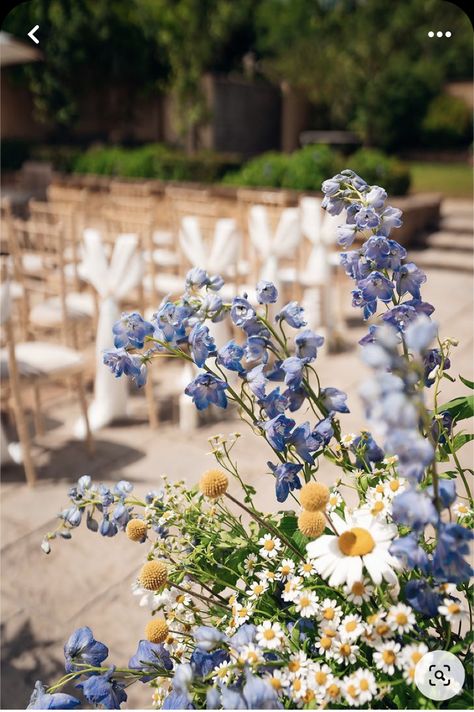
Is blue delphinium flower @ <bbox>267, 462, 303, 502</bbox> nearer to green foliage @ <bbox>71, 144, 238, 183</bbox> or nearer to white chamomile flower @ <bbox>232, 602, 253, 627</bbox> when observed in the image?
white chamomile flower @ <bbox>232, 602, 253, 627</bbox>

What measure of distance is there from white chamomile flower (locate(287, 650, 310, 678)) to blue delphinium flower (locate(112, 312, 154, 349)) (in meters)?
0.39

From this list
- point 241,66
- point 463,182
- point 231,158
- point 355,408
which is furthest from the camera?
point 241,66

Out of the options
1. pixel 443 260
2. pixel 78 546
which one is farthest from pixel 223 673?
pixel 443 260

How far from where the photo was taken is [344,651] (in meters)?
0.67

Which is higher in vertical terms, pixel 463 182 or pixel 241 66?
pixel 241 66

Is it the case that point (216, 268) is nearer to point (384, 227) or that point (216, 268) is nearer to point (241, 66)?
point (384, 227)

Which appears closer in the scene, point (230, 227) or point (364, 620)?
point (364, 620)

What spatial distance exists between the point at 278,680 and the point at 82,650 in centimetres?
28

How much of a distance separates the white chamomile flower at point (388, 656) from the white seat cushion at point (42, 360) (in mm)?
2823

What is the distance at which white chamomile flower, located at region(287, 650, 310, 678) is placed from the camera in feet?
2.18

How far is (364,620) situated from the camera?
721 mm

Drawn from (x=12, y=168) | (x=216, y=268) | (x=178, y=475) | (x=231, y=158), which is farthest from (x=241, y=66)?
(x=178, y=475)

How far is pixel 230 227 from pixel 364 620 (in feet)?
11.6

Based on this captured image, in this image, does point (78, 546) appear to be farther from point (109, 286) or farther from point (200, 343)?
point (200, 343)
